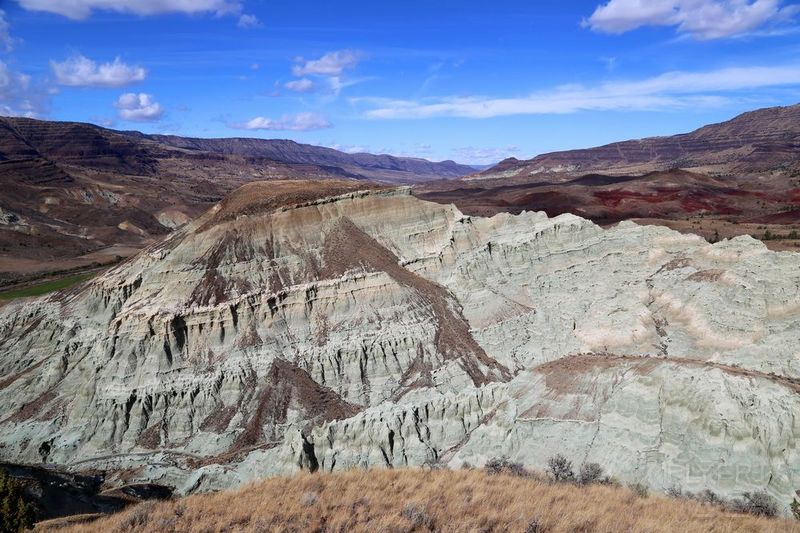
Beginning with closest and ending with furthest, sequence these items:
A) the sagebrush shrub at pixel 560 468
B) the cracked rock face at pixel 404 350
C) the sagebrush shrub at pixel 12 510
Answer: the sagebrush shrub at pixel 12 510 < the sagebrush shrub at pixel 560 468 < the cracked rock face at pixel 404 350

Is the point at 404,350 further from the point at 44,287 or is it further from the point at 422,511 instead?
the point at 44,287

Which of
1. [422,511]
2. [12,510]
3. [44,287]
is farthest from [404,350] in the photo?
[44,287]

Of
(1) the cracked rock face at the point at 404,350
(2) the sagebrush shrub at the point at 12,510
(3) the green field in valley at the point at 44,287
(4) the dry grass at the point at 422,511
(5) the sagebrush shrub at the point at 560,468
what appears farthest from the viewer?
(3) the green field in valley at the point at 44,287

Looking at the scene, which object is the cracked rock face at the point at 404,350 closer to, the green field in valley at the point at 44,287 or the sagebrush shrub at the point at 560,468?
the sagebrush shrub at the point at 560,468

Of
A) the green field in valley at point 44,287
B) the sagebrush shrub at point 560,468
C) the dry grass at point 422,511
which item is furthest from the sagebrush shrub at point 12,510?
the green field in valley at point 44,287

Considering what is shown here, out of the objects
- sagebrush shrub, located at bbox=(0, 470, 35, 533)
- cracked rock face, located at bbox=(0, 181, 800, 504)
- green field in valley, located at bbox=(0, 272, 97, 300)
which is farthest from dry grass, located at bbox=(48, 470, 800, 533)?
green field in valley, located at bbox=(0, 272, 97, 300)

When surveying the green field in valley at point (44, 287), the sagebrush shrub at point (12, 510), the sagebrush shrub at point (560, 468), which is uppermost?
the sagebrush shrub at point (12, 510)
